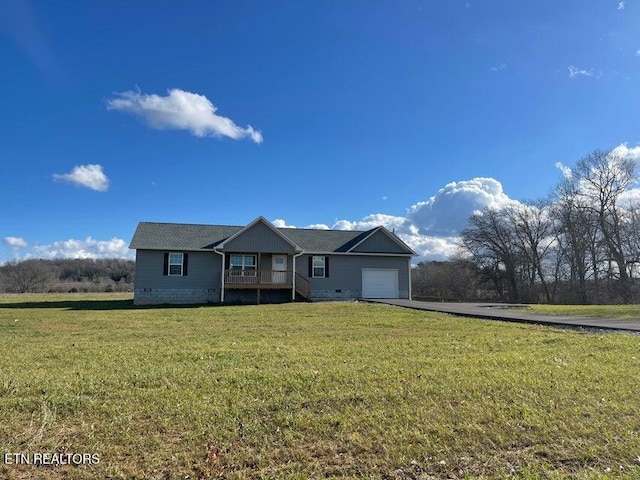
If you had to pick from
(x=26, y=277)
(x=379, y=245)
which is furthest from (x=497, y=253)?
(x=26, y=277)

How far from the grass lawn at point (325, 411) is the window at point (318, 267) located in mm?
17933

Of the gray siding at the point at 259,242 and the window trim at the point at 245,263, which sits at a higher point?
the gray siding at the point at 259,242

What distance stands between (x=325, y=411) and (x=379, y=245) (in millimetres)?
22919

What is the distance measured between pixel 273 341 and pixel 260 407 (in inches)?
183

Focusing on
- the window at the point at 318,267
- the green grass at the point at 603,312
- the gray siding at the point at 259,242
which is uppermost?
the gray siding at the point at 259,242

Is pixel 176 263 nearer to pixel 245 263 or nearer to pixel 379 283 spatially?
pixel 245 263

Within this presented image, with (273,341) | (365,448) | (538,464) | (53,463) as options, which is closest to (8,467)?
(53,463)

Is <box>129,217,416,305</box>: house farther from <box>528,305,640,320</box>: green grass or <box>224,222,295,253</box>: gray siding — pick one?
<box>528,305,640,320</box>: green grass

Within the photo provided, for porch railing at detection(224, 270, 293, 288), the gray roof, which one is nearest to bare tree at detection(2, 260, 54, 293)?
the gray roof

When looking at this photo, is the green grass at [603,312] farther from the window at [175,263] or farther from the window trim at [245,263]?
the window at [175,263]

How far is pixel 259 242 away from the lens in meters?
24.0

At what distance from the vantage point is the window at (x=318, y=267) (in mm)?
26156

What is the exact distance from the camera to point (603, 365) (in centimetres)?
648

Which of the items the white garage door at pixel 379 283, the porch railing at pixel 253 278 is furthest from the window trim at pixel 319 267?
the white garage door at pixel 379 283
